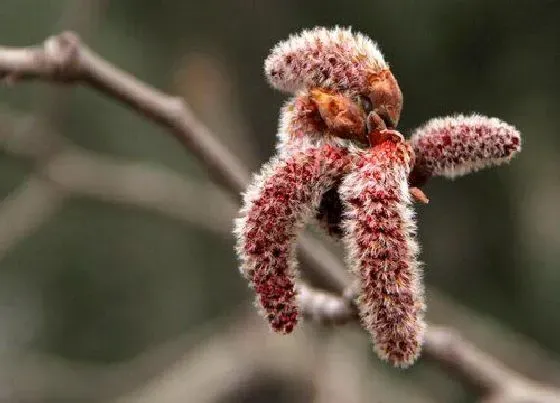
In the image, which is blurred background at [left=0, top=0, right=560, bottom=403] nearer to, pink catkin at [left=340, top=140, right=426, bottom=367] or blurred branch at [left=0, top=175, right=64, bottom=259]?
blurred branch at [left=0, top=175, right=64, bottom=259]

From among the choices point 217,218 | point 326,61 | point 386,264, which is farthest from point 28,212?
point 386,264

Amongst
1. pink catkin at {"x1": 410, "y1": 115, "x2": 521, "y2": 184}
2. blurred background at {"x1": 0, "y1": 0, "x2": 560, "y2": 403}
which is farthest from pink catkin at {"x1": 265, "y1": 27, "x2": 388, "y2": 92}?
blurred background at {"x1": 0, "y1": 0, "x2": 560, "y2": 403}

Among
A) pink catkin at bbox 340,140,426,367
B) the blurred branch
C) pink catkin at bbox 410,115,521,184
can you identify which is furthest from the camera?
the blurred branch

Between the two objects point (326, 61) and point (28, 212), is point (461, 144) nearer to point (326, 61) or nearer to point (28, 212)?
point (326, 61)

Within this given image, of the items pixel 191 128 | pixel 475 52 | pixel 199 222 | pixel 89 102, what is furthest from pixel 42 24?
pixel 191 128

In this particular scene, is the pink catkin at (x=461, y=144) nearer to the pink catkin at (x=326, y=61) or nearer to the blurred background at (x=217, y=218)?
the pink catkin at (x=326, y=61)

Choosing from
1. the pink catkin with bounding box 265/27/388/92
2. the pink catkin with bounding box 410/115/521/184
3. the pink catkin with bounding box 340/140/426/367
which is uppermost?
the pink catkin with bounding box 265/27/388/92

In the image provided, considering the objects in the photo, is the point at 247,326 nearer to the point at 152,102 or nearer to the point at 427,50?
the point at 427,50
